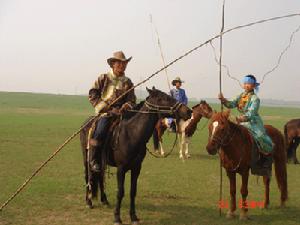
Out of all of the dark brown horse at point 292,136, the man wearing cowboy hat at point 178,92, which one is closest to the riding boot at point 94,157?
the man wearing cowboy hat at point 178,92

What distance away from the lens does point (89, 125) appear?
28.6 feet

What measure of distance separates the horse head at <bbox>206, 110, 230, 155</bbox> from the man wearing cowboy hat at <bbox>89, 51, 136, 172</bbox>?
1.57 meters

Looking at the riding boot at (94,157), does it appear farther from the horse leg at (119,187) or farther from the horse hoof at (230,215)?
the horse hoof at (230,215)

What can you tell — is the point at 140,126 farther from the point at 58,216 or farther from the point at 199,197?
the point at 199,197

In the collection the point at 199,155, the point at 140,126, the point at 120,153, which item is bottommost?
the point at 199,155

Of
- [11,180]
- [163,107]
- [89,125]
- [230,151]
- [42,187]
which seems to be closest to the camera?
[163,107]

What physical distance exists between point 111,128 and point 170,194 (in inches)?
117

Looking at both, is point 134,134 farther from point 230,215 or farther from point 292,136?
point 292,136

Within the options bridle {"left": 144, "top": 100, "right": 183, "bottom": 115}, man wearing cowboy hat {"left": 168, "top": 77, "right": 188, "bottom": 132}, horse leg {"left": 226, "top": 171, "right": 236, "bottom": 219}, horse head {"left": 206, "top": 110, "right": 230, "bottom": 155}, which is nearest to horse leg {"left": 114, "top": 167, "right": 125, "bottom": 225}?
bridle {"left": 144, "top": 100, "right": 183, "bottom": 115}

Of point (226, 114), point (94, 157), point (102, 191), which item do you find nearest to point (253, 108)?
point (226, 114)

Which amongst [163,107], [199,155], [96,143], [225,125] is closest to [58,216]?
[96,143]

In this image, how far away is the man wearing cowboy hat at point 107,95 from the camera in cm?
802

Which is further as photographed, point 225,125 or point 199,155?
point 199,155

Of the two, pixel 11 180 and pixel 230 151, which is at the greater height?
pixel 230 151
